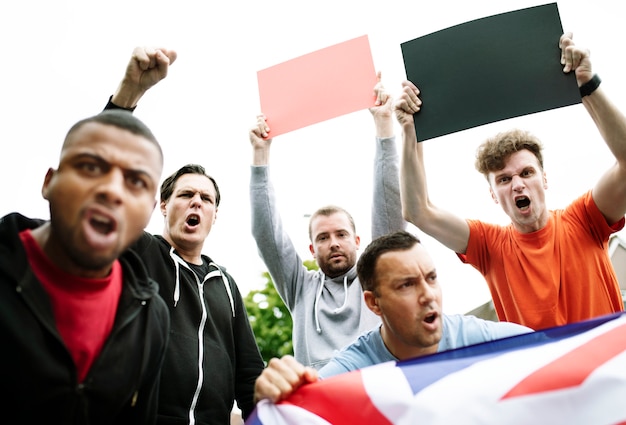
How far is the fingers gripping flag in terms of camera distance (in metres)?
2.13

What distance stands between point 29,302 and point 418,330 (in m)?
1.81

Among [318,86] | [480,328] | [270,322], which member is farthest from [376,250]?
[270,322]

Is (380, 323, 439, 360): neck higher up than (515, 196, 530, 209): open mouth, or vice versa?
(515, 196, 530, 209): open mouth

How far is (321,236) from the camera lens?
3.98 m

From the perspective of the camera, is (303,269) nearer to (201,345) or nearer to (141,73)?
(201,345)

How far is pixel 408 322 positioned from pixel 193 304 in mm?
1113

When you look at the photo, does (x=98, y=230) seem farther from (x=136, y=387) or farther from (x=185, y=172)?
(x=185, y=172)

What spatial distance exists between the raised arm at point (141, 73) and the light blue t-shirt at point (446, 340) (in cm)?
154

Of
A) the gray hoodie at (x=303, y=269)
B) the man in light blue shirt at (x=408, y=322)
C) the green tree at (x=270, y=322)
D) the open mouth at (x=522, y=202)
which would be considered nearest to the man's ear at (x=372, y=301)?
the man in light blue shirt at (x=408, y=322)

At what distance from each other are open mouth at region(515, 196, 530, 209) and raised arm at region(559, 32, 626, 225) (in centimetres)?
43

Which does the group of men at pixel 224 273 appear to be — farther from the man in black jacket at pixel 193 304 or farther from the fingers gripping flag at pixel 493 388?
the fingers gripping flag at pixel 493 388

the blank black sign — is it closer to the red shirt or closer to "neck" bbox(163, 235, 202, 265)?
"neck" bbox(163, 235, 202, 265)

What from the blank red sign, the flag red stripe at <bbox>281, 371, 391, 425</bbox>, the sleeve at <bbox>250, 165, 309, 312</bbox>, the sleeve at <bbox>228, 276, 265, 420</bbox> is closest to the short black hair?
the flag red stripe at <bbox>281, 371, 391, 425</bbox>

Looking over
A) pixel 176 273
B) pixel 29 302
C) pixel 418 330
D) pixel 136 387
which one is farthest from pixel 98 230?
pixel 418 330
